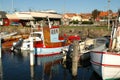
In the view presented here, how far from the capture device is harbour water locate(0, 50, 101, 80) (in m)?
26.1

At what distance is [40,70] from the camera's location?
29.3m

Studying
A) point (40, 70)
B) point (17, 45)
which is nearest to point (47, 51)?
point (17, 45)

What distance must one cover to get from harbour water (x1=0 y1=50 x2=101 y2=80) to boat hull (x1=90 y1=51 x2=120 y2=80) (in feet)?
8.69

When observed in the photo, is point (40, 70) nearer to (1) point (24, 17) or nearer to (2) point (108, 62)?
(2) point (108, 62)

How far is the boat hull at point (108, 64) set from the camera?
2258 centimetres

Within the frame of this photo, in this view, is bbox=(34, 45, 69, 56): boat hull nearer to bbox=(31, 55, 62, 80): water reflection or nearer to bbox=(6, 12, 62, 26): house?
bbox=(31, 55, 62, 80): water reflection

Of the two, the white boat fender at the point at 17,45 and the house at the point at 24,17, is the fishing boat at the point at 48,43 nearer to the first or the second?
the white boat fender at the point at 17,45

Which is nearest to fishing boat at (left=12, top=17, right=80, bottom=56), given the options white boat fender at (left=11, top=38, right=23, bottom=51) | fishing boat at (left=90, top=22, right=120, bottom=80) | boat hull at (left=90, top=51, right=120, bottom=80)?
white boat fender at (left=11, top=38, right=23, bottom=51)

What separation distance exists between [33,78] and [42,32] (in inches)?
583

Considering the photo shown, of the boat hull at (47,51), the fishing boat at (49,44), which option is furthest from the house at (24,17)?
the boat hull at (47,51)

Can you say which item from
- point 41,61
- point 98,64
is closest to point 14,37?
point 41,61

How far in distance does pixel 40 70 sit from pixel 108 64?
29.8 feet

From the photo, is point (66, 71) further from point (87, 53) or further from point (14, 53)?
point (14, 53)

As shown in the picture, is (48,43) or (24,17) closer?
(48,43)
